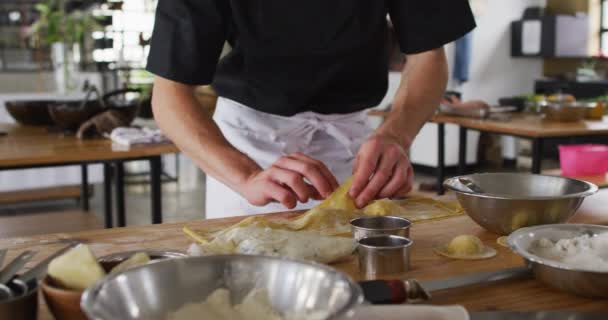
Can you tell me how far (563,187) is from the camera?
1.25 meters

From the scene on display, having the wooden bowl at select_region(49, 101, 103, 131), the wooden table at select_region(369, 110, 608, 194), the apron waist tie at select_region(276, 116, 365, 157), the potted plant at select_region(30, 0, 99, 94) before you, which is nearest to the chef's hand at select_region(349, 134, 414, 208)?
the apron waist tie at select_region(276, 116, 365, 157)

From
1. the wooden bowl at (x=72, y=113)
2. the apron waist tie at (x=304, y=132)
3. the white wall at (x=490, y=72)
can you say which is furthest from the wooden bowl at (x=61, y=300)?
the white wall at (x=490, y=72)

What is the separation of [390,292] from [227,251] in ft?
0.92

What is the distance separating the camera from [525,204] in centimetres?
111

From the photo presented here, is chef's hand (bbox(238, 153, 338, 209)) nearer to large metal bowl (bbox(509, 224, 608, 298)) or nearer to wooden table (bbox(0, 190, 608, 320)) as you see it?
wooden table (bbox(0, 190, 608, 320))

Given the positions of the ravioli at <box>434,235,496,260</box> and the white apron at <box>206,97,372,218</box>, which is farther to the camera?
the white apron at <box>206,97,372,218</box>

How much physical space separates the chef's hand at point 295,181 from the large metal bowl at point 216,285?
501 mm

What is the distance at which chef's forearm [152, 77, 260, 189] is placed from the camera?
4.66 ft

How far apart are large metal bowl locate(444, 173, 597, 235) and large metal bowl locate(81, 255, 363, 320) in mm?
521

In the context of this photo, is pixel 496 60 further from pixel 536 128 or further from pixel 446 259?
pixel 446 259

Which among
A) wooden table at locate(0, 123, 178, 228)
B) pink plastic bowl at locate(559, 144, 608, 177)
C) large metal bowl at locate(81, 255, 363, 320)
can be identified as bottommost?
pink plastic bowl at locate(559, 144, 608, 177)

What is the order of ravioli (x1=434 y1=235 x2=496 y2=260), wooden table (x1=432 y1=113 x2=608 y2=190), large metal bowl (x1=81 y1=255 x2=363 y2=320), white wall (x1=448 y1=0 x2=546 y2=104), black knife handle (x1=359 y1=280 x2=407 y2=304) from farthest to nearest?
white wall (x1=448 y1=0 x2=546 y2=104) → wooden table (x1=432 y1=113 x2=608 y2=190) → ravioli (x1=434 y1=235 x2=496 y2=260) → black knife handle (x1=359 y1=280 x2=407 y2=304) → large metal bowl (x1=81 y1=255 x2=363 y2=320)

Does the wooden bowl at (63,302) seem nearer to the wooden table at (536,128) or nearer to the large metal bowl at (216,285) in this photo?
the large metal bowl at (216,285)

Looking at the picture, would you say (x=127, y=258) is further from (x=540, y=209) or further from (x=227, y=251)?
(x=540, y=209)
